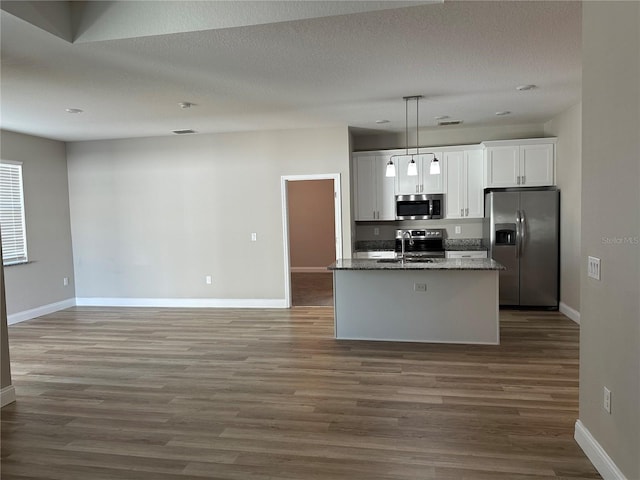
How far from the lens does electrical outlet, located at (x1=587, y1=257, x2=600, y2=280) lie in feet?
7.04

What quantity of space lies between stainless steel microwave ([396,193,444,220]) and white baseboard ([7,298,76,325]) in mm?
5528

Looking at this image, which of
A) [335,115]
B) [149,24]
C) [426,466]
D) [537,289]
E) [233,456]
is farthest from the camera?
[537,289]

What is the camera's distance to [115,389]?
3426 mm

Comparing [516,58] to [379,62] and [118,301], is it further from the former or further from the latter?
[118,301]

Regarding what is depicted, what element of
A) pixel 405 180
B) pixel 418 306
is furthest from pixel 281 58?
pixel 405 180

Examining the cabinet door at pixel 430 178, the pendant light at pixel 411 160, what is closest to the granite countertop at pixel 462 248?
the cabinet door at pixel 430 178

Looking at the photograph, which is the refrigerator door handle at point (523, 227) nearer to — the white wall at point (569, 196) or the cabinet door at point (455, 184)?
the white wall at point (569, 196)

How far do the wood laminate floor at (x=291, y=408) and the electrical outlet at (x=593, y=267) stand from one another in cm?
103

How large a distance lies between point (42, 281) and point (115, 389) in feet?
12.4

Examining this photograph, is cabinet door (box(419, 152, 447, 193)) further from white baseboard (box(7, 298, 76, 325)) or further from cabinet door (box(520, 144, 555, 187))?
white baseboard (box(7, 298, 76, 325))

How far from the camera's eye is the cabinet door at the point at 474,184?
19.8ft

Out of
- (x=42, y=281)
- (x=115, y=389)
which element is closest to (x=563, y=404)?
(x=115, y=389)

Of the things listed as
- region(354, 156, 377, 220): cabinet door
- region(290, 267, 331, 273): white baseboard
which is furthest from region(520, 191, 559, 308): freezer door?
region(290, 267, 331, 273): white baseboard

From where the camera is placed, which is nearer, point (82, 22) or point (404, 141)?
point (82, 22)
